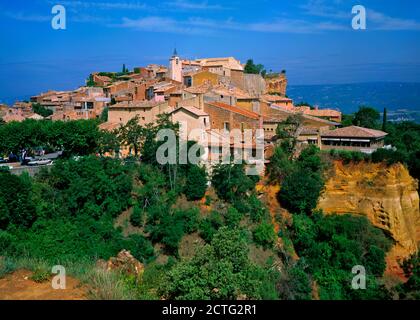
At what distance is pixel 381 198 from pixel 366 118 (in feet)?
39.8

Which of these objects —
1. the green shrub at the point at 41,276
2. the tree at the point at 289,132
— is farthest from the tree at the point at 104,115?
the green shrub at the point at 41,276

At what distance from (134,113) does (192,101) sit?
5.05 m

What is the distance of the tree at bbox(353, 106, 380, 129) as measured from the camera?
116 ft

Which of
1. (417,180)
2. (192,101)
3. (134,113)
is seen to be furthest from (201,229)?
(417,180)

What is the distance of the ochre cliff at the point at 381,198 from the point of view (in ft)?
84.7

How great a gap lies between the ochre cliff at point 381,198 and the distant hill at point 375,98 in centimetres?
2408

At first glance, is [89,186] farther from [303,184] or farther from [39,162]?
[303,184]

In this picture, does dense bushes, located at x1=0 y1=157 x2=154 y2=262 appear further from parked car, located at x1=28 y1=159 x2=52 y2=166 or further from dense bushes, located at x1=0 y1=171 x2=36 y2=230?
parked car, located at x1=28 y1=159 x2=52 y2=166

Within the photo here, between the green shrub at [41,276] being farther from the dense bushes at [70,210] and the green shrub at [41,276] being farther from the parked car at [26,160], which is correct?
the parked car at [26,160]

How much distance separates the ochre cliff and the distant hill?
2408cm

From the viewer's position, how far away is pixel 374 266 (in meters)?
23.8

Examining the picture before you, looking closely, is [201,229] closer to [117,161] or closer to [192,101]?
[117,161]

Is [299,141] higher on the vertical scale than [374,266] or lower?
higher

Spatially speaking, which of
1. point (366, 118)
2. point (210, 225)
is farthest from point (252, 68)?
point (210, 225)
